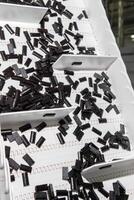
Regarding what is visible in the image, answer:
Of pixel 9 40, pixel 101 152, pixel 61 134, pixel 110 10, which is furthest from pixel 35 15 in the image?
pixel 110 10

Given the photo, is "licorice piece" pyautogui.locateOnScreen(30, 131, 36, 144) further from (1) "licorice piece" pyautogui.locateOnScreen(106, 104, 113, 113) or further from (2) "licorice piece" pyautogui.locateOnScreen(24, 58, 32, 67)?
(1) "licorice piece" pyautogui.locateOnScreen(106, 104, 113, 113)

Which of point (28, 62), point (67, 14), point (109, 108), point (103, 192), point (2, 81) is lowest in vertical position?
point (103, 192)

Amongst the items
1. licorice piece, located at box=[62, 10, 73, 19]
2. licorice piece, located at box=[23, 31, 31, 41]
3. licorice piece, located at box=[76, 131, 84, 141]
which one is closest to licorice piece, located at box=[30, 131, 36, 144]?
licorice piece, located at box=[76, 131, 84, 141]

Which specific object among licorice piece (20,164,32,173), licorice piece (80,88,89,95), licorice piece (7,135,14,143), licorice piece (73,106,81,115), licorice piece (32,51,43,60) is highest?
licorice piece (32,51,43,60)

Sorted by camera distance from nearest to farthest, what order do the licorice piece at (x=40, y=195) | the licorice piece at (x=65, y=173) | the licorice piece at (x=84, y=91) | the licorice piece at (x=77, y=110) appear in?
the licorice piece at (x=40, y=195) → the licorice piece at (x=65, y=173) → the licorice piece at (x=77, y=110) → the licorice piece at (x=84, y=91)

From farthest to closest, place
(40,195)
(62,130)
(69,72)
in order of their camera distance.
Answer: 1. (69,72)
2. (62,130)
3. (40,195)

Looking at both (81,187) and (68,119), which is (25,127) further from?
(81,187)

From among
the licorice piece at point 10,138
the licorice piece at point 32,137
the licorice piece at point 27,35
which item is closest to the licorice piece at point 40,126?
the licorice piece at point 32,137

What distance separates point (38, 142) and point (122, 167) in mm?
428

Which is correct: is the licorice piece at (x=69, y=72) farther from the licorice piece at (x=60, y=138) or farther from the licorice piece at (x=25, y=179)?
the licorice piece at (x=25, y=179)

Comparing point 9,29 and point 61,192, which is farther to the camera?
point 9,29

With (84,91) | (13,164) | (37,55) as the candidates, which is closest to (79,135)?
(84,91)

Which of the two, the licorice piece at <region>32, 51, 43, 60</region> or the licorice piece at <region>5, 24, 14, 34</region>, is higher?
the licorice piece at <region>5, 24, 14, 34</region>

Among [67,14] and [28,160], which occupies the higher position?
[67,14]
